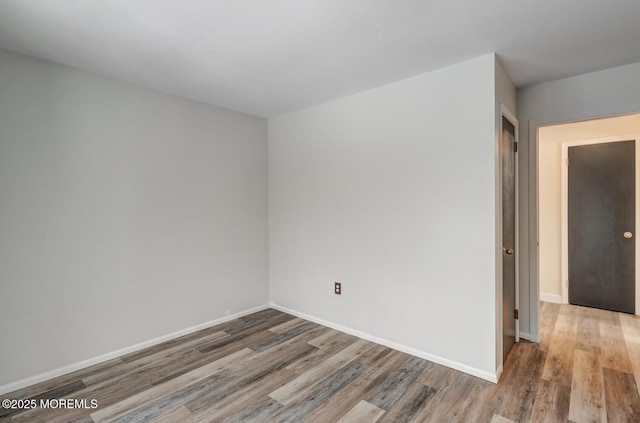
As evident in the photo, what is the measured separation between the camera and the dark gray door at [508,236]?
100 inches

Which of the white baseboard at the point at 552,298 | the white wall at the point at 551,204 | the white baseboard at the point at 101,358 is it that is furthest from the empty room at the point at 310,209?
the white wall at the point at 551,204

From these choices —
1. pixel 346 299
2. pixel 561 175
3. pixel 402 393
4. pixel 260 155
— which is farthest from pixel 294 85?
pixel 561 175

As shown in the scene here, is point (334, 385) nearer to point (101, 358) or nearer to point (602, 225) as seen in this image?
point (101, 358)

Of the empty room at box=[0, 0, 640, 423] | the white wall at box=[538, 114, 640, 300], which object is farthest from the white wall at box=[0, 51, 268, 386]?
the white wall at box=[538, 114, 640, 300]

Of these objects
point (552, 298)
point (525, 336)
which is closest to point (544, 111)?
point (525, 336)

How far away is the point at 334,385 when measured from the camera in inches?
88.8

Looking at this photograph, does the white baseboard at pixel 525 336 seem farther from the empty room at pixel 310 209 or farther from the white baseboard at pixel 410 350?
the white baseboard at pixel 410 350

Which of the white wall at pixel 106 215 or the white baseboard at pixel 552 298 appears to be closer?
the white wall at pixel 106 215

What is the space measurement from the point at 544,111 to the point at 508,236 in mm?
1176

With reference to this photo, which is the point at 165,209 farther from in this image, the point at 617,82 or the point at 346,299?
the point at 617,82

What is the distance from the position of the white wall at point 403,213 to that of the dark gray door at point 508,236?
0.36 metres

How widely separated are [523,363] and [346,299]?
155cm

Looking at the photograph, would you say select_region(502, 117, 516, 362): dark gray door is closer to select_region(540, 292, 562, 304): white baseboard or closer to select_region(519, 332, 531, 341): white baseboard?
select_region(519, 332, 531, 341): white baseboard

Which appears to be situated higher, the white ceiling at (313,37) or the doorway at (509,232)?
the white ceiling at (313,37)
